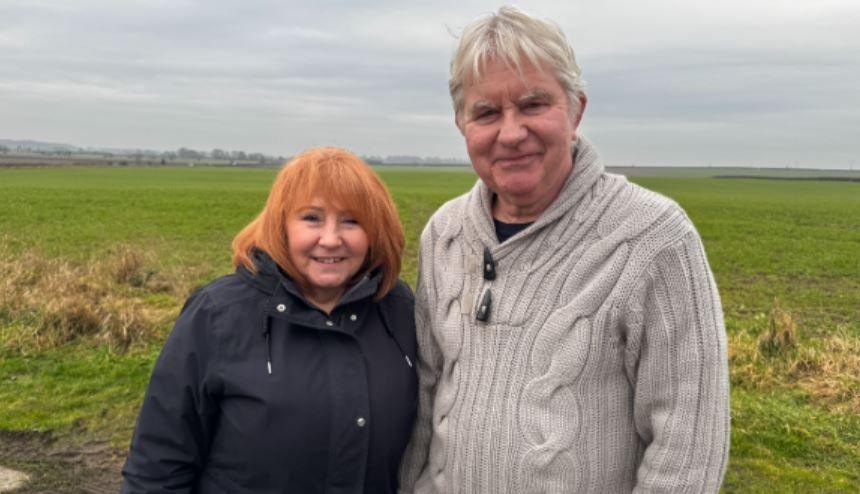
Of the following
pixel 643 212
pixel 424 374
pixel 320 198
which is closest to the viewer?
pixel 643 212

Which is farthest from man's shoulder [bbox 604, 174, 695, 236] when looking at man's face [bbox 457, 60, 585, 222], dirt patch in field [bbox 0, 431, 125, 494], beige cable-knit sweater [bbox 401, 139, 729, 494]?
dirt patch in field [bbox 0, 431, 125, 494]

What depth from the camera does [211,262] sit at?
56.6ft

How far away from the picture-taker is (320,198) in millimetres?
2365

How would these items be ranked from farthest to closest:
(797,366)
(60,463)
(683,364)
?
(797,366) < (60,463) < (683,364)

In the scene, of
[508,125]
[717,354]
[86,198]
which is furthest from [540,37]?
[86,198]

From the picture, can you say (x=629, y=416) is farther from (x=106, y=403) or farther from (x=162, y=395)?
(x=106, y=403)

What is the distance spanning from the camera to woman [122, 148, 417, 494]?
2.28 meters

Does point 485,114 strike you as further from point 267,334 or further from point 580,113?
point 267,334

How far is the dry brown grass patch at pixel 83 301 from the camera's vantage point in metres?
8.33

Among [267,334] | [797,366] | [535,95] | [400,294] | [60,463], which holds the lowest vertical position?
[60,463]

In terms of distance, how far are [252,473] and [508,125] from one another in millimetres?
1356

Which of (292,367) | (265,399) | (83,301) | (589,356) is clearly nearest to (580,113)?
(589,356)

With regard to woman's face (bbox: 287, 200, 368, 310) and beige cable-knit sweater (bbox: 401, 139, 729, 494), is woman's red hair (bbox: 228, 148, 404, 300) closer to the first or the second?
woman's face (bbox: 287, 200, 368, 310)

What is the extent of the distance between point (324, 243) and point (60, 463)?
419cm
